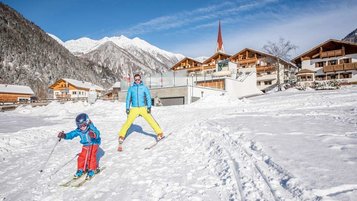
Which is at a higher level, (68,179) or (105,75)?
(105,75)

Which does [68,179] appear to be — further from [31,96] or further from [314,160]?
[31,96]

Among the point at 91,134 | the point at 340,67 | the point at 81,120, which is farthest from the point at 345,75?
the point at 81,120

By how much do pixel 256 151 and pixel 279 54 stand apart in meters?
55.6

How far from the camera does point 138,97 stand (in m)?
8.13

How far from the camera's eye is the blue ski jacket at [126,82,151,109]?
26.6ft

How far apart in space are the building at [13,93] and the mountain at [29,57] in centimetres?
1929

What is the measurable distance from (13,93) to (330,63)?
246 feet

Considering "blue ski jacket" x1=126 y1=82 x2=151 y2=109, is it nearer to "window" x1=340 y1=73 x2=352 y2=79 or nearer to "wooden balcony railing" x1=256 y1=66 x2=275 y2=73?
"window" x1=340 y1=73 x2=352 y2=79

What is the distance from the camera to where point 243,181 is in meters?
4.01

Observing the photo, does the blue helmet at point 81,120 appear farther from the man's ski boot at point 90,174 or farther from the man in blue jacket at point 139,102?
the man in blue jacket at point 139,102

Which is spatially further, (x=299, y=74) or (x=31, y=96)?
(x=31, y=96)

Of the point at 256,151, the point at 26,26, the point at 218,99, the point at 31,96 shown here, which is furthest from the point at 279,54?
the point at 26,26

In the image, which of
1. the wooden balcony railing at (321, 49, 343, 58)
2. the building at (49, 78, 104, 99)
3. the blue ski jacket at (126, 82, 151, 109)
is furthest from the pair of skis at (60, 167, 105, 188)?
the building at (49, 78, 104, 99)

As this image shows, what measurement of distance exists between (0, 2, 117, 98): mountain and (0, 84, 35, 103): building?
63.3 ft
